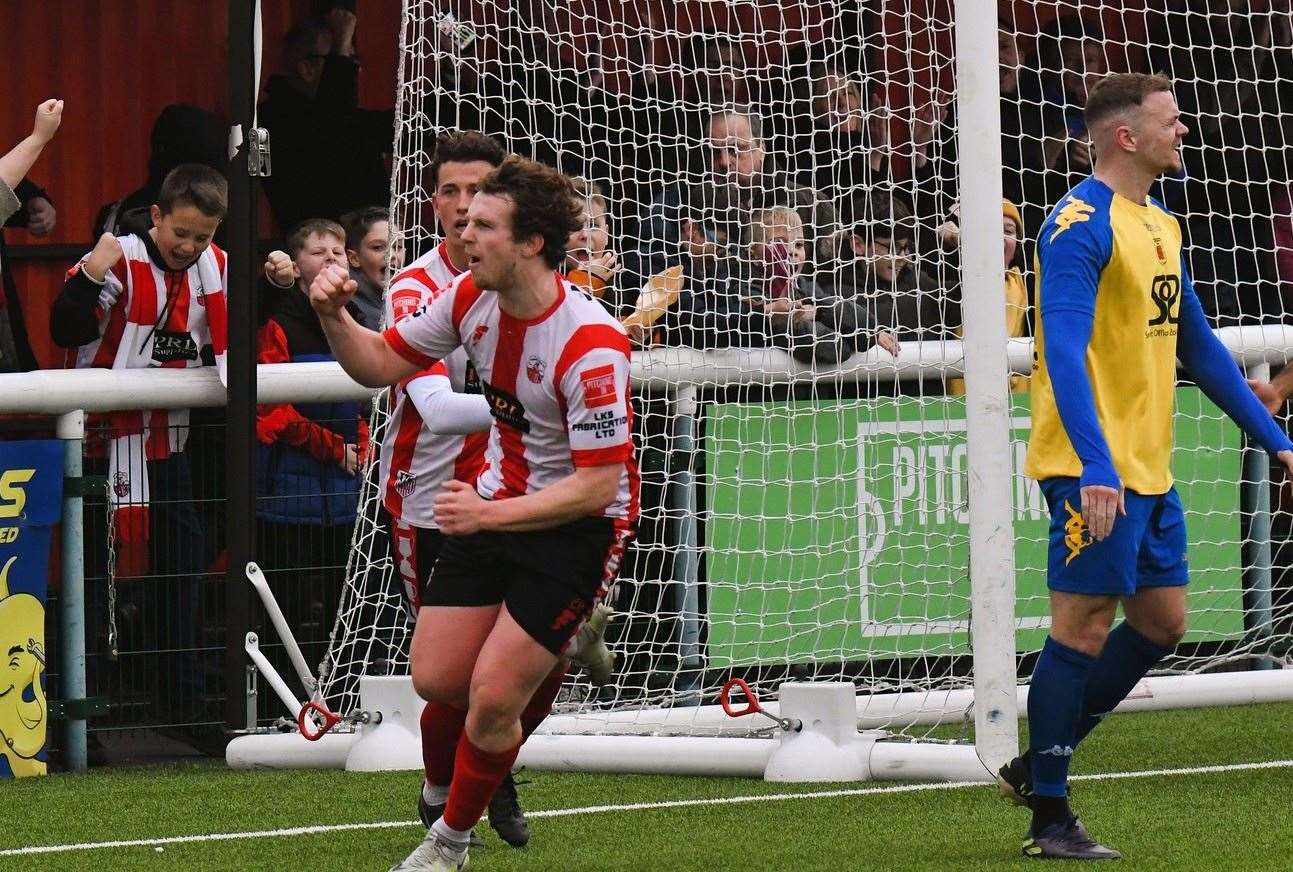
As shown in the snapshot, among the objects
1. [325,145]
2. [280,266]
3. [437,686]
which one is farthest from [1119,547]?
[325,145]

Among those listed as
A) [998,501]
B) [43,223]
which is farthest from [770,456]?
[43,223]

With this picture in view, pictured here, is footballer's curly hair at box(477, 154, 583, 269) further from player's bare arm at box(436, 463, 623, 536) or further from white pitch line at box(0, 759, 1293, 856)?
white pitch line at box(0, 759, 1293, 856)

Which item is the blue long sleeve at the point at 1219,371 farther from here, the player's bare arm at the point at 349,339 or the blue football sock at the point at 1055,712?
the player's bare arm at the point at 349,339

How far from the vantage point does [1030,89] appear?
29.4 ft

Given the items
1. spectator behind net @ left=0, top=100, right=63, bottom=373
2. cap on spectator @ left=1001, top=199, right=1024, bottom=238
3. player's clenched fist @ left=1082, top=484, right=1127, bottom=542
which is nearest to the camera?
player's clenched fist @ left=1082, top=484, right=1127, bottom=542

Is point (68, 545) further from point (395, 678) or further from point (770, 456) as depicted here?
point (770, 456)

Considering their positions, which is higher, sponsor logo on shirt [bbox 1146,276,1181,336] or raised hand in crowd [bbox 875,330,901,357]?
raised hand in crowd [bbox 875,330,901,357]

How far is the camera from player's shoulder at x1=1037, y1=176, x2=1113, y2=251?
222 inches

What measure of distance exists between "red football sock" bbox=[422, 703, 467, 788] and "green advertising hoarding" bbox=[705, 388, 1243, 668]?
2.50 meters

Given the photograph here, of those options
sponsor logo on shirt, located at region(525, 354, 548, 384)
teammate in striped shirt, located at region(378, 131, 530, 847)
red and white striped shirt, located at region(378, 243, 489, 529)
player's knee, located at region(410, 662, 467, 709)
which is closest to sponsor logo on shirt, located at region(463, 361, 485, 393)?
teammate in striped shirt, located at region(378, 131, 530, 847)

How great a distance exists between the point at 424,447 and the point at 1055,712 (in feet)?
6.90

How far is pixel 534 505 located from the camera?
17.4 ft

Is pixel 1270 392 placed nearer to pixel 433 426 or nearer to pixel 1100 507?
pixel 1100 507

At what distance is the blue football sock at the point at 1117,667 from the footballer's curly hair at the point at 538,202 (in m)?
2.02
